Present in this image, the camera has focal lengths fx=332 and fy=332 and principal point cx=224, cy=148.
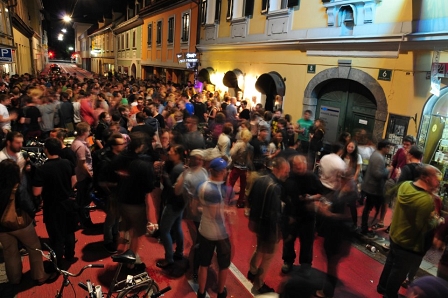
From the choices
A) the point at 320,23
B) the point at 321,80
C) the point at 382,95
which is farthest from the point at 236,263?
the point at 320,23

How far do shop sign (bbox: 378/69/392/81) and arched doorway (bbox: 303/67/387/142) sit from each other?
21 centimetres

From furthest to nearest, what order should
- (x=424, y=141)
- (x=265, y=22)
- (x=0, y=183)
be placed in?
(x=265, y=22) → (x=424, y=141) → (x=0, y=183)

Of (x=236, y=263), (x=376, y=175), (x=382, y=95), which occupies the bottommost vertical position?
(x=236, y=263)

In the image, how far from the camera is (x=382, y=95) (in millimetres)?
9086

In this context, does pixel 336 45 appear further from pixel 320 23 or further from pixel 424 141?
pixel 424 141

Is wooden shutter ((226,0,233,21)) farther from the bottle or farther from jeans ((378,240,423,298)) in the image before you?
jeans ((378,240,423,298))

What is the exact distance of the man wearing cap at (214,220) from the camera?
3875 millimetres

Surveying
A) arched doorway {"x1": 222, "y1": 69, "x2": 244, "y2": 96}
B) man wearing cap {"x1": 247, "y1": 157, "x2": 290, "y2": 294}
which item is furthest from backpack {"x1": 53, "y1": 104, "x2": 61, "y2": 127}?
arched doorway {"x1": 222, "y1": 69, "x2": 244, "y2": 96}

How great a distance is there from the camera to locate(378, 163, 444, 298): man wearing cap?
382cm

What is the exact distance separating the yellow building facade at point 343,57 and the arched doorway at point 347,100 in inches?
1.2

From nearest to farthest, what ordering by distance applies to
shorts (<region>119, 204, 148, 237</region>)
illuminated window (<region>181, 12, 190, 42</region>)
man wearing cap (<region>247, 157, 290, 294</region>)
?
man wearing cap (<region>247, 157, 290, 294</region>) < shorts (<region>119, 204, 148, 237</region>) < illuminated window (<region>181, 12, 190, 42</region>)

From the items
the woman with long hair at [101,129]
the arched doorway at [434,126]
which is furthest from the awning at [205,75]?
the arched doorway at [434,126]

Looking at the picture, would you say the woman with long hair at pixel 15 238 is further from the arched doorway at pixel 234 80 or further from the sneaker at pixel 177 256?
the arched doorway at pixel 234 80

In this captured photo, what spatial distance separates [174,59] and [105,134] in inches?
734
